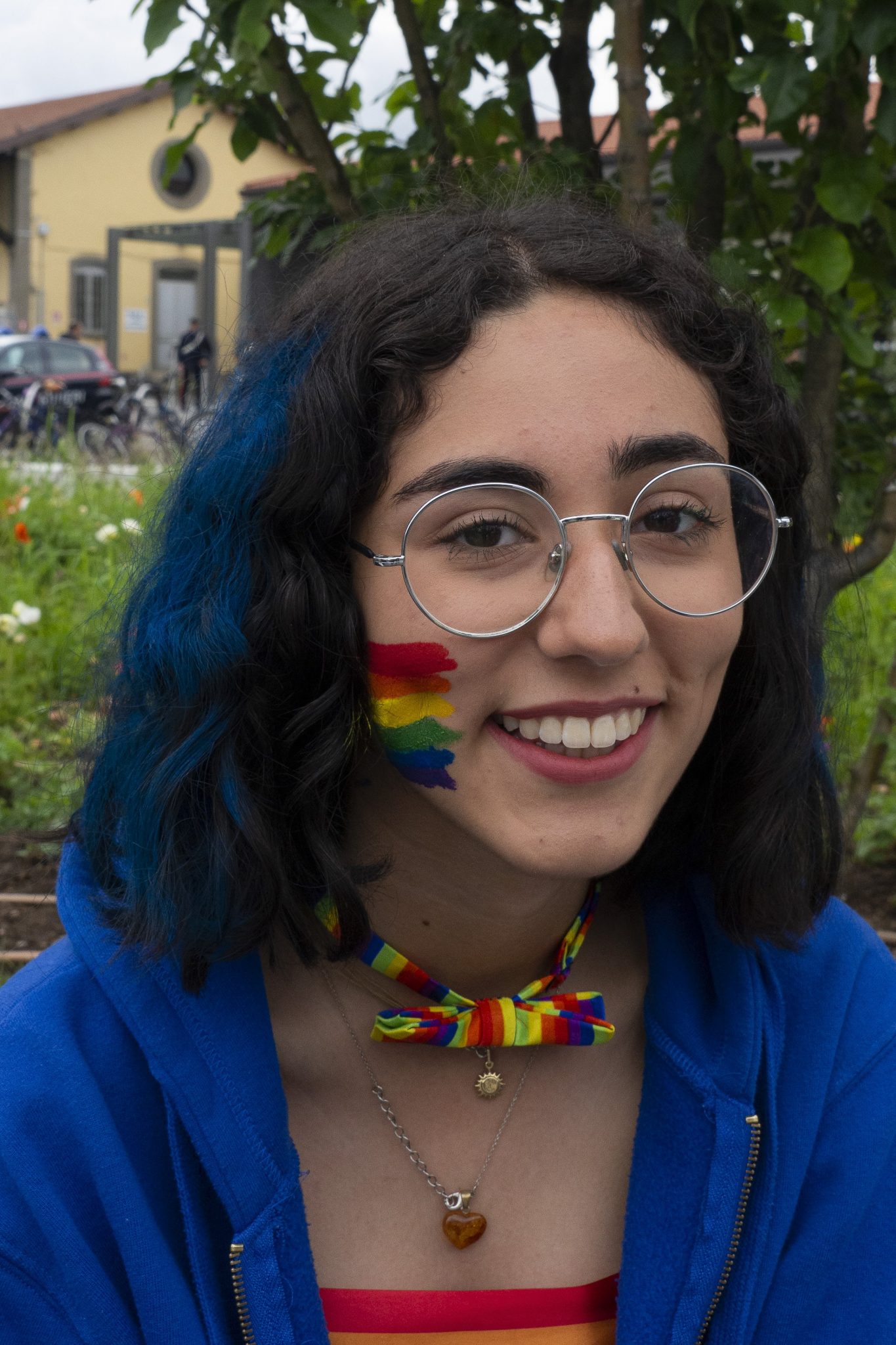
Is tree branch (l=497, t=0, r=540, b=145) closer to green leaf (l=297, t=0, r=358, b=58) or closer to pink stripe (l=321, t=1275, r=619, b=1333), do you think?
green leaf (l=297, t=0, r=358, b=58)

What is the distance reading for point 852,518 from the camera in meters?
3.00

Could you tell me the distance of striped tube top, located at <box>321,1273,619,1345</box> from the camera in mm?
1540

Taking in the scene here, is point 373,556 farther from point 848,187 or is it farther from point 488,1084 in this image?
point 848,187

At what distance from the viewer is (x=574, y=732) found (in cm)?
146

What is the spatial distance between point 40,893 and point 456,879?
2562 mm

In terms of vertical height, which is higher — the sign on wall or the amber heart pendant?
the sign on wall

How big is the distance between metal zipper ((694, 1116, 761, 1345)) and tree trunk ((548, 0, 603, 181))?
1.86 meters

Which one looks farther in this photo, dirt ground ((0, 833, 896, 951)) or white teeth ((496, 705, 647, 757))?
dirt ground ((0, 833, 896, 951))

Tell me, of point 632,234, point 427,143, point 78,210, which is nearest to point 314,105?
point 427,143

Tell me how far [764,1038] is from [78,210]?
33.3 m

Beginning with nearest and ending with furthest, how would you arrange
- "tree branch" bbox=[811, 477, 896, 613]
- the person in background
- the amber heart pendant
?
the amber heart pendant → "tree branch" bbox=[811, 477, 896, 613] → the person in background

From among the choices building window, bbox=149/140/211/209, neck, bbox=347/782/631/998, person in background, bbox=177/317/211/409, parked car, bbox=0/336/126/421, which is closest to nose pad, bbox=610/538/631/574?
neck, bbox=347/782/631/998

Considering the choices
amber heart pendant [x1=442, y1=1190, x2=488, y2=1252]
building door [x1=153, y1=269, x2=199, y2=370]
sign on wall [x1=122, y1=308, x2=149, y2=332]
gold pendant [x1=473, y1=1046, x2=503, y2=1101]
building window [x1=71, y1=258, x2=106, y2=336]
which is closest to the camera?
amber heart pendant [x1=442, y1=1190, x2=488, y2=1252]

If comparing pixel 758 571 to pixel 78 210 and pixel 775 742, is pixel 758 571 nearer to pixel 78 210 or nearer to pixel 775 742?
pixel 775 742
